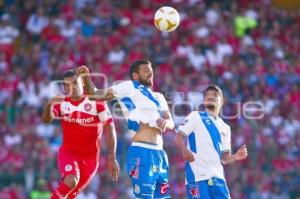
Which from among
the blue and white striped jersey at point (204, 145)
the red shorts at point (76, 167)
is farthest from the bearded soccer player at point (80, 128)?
the blue and white striped jersey at point (204, 145)

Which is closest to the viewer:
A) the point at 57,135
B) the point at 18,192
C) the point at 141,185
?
the point at 141,185

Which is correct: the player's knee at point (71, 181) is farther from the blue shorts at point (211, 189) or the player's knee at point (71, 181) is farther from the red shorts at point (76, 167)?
the blue shorts at point (211, 189)

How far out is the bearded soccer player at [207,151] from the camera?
14.0 m

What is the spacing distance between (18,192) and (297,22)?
476 inches

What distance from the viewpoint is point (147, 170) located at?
46.6ft

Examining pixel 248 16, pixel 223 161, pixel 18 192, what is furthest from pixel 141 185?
pixel 248 16

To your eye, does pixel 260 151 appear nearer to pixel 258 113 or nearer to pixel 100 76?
pixel 258 113

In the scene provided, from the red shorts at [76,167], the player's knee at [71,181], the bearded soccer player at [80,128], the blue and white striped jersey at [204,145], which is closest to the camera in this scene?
the blue and white striped jersey at [204,145]

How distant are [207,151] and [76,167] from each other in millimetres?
2049

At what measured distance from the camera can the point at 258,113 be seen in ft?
83.4

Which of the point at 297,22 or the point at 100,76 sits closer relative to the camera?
the point at 100,76

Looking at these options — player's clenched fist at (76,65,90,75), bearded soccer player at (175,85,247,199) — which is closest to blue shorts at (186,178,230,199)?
bearded soccer player at (175,85,247,199)

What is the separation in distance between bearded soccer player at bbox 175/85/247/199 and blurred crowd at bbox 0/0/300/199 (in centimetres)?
780

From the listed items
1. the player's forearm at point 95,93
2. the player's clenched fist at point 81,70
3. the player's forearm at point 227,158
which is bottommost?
the player's forearm at point 227,158
